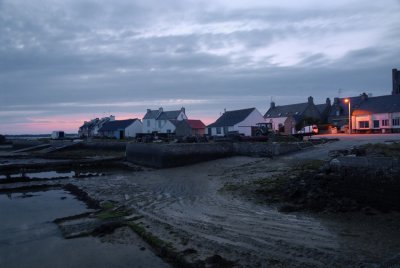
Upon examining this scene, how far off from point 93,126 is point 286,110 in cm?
5324

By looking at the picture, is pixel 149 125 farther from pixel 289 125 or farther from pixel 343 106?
pixel 343 106

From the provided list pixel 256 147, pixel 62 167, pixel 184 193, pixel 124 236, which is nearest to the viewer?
pixel 124 236

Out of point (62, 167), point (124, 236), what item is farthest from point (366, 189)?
point (62, 167)

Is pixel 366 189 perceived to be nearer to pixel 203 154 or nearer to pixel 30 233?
pixel 30 233

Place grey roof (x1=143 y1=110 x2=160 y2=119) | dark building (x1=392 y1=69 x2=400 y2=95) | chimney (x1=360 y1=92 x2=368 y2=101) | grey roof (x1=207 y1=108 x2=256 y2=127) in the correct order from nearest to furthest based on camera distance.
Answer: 1. grey roof (x1=207 y1=108 x2=256 y2=127)
2. chimney (x1=360 y1=92 x2=368 y2=101)
3. dark building (x1=392 y1=69 x2=400 y2=95)
4. grey roof (x1=143 y1=110 x2=160 y2=119)

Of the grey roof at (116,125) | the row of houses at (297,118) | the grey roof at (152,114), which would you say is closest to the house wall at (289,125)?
the row of houses at (297,118)

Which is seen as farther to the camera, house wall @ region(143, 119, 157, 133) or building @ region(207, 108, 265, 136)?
house wall @ region(143, 119, 157, 133)

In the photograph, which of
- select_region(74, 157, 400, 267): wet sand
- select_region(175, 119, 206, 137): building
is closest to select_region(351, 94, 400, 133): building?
select_region(175, 119, 206, 137): building

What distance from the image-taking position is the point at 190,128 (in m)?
54.6

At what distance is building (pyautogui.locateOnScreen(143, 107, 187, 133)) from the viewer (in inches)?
2393

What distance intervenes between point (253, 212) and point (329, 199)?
7.47ft

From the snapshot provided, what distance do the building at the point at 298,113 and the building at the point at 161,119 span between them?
1533 cm

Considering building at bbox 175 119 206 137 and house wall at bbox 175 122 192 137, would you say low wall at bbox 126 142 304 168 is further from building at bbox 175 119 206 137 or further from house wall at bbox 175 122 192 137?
house wall at bbox 175 122 192 137

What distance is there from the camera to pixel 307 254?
6832 millimetres
